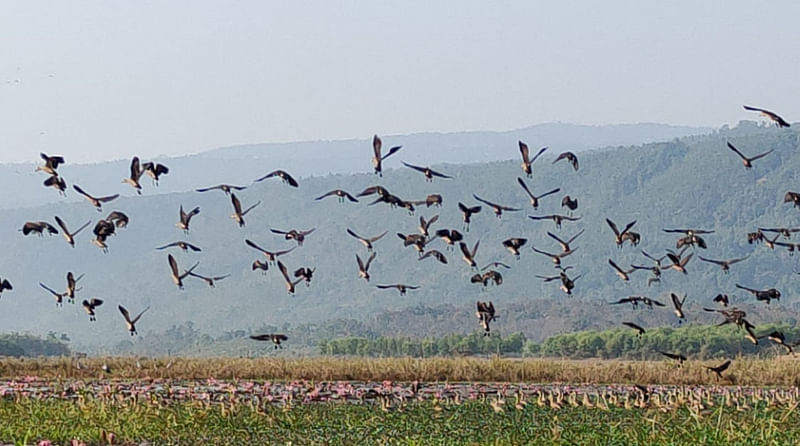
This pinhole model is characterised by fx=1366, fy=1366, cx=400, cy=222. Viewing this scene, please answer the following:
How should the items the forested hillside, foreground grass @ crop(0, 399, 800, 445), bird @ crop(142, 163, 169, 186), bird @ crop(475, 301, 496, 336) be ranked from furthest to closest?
1. the forested hillside
2. bird @ crop(475, 301, 496, 336)
3. bird @ crop(142, 163, 169, 186)
4. foreground grass @ crop(0, 399, 800, 445)

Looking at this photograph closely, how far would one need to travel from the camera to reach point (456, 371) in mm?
34531

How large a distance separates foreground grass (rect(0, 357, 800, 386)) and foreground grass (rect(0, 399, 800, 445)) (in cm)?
919

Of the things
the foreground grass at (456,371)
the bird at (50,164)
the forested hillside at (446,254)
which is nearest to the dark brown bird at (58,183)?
the bird at (50,164)

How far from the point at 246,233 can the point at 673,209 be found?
189ft

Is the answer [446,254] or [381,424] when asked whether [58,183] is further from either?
[446,254]

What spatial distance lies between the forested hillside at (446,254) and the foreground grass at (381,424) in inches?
3443

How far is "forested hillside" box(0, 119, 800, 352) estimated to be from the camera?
133625 mm

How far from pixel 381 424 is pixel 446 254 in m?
133

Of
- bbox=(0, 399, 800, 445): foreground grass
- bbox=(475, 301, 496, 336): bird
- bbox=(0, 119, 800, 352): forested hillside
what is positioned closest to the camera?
bbox=(0, 399, 800, 445): foreground grass

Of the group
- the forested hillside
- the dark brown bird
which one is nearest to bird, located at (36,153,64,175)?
the dark brown bird

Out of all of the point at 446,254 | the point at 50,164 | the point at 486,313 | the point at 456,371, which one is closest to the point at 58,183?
the point at 50,164

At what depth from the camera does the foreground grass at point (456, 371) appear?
1350 inches

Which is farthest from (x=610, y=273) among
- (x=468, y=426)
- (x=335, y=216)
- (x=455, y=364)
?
(x=468, y=426)

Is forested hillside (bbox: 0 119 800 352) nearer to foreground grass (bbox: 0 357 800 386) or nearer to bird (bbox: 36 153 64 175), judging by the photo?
foreground grass (bbox: 0 357 800 386)
